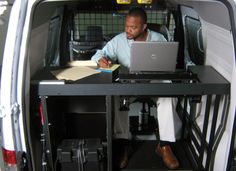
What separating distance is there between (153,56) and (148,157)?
0.95m

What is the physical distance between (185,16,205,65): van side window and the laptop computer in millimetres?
721

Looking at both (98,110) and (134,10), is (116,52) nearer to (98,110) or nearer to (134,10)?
(134,10)

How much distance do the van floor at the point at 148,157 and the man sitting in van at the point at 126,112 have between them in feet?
0.15

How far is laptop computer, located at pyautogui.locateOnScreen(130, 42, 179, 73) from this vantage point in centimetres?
163

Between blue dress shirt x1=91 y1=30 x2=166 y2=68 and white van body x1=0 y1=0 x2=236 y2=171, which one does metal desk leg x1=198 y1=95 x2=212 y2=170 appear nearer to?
white van body x1=0 y1=0 x2=236 y2=171

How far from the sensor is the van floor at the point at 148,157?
2082mm

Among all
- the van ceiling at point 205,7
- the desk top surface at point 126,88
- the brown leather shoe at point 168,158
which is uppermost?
the van ceiling at point 205,7

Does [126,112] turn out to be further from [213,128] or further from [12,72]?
[12,72]

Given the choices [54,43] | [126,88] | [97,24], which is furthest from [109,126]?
[97,24]

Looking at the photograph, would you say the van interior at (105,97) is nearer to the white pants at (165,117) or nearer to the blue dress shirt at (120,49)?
the white pants at (165,117)

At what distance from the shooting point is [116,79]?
66.8 inches

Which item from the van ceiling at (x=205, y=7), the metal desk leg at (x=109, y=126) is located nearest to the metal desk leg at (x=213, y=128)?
the van ceiling at (x=205, y=7)

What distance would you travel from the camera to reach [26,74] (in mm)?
1422

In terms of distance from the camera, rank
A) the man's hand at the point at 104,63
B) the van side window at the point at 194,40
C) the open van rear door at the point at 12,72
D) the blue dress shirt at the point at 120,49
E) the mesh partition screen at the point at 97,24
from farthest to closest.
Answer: the mesh partition screen at the point at 97,24 → the van side window at the point at 194,40 → the blue dress shirt at the point at 120,49 → the man's hand at the point at 104,63 → the open van rear door at the point at 12,72
